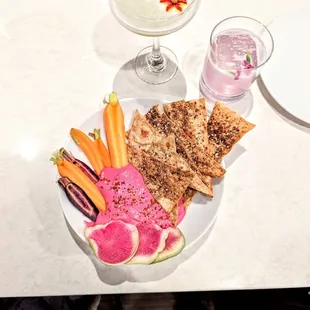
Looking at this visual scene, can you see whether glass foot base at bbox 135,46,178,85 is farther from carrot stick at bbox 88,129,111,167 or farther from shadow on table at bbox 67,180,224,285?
shadow on table at bbox 67,180,224,285

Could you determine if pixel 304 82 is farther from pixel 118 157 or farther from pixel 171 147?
pixel 118 157

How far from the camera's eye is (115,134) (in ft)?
3.68

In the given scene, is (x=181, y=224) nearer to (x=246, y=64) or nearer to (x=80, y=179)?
(x=80, y=179)

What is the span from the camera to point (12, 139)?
48.2 inches

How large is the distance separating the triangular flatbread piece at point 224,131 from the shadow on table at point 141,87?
17 centimetres

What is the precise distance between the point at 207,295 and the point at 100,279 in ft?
1.44

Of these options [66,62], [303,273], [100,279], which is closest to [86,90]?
[66,62]

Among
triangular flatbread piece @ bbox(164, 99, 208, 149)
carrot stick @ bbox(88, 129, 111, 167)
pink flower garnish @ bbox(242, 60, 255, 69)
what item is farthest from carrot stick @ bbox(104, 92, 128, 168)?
pink flower garnish @ bbox(242, 60, 255, 69)

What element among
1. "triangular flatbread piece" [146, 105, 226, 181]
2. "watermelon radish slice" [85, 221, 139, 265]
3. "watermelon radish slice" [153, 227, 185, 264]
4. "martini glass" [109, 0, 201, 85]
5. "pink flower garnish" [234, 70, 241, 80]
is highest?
"martini glass" [109, 0, 201, 85]

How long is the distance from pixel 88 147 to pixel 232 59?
424 millimetres

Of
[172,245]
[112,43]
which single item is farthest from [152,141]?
[112,43]

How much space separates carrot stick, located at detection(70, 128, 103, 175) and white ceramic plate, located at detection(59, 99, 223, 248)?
14 mm

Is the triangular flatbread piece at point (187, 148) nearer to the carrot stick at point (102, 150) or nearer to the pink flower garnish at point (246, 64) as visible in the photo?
the carrot stick at point (102, 150)

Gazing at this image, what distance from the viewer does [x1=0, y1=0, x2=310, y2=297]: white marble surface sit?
1099mm
